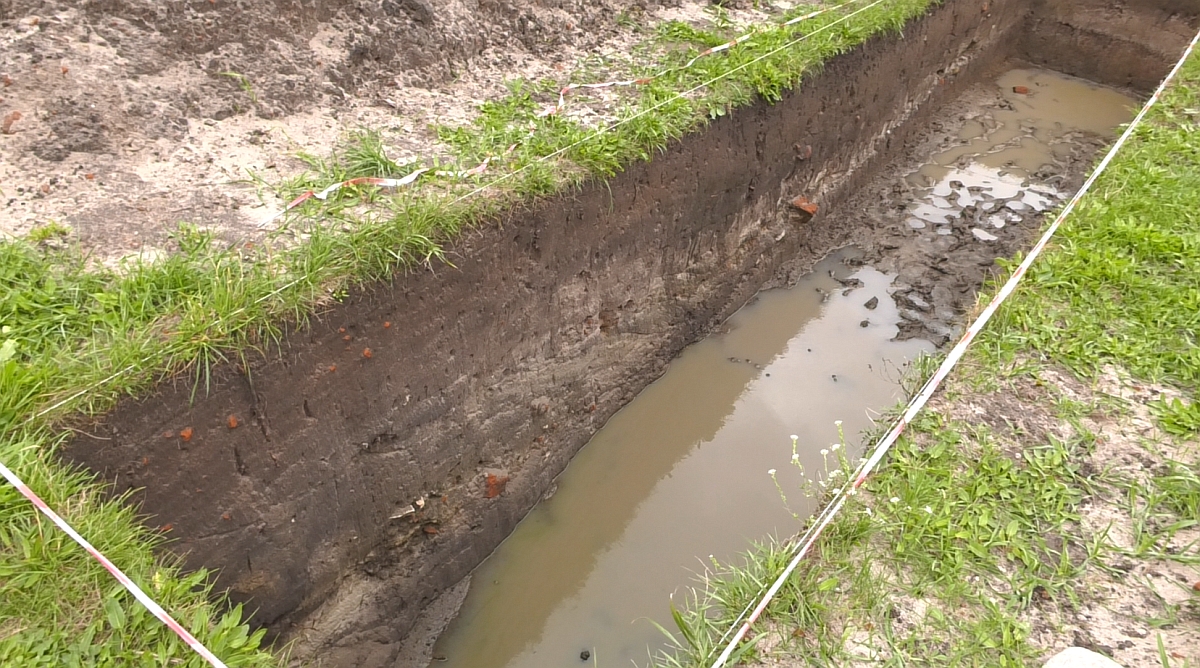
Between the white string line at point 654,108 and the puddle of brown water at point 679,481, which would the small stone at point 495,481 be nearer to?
Answer: the puddle of brown water at point 679,481

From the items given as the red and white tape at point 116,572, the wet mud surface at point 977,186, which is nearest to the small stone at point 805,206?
the wet mud surface at point 977,186

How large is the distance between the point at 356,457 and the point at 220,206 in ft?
3.96

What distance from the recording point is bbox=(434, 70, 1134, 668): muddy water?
3180 mm

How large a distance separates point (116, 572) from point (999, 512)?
2756mm

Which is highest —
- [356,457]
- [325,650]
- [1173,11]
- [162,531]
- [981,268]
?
[1173,11]

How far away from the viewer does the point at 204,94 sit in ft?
11.2

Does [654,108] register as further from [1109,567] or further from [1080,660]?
[1080,660]

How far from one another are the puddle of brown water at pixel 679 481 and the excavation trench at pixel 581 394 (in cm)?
1

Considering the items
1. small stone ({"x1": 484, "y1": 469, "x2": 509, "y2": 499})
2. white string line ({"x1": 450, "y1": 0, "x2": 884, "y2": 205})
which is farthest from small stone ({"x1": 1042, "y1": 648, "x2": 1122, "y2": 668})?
white string line ({"x1": 450, "y1": 0, "x2": 884, "y2": 205})

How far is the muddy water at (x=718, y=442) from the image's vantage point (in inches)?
125

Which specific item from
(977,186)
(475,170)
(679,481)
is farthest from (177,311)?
(977,186)

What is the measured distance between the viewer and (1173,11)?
24.1ft

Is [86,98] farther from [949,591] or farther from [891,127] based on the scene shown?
[891,127]

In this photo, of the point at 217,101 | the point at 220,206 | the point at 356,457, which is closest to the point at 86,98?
the point at 217,101
